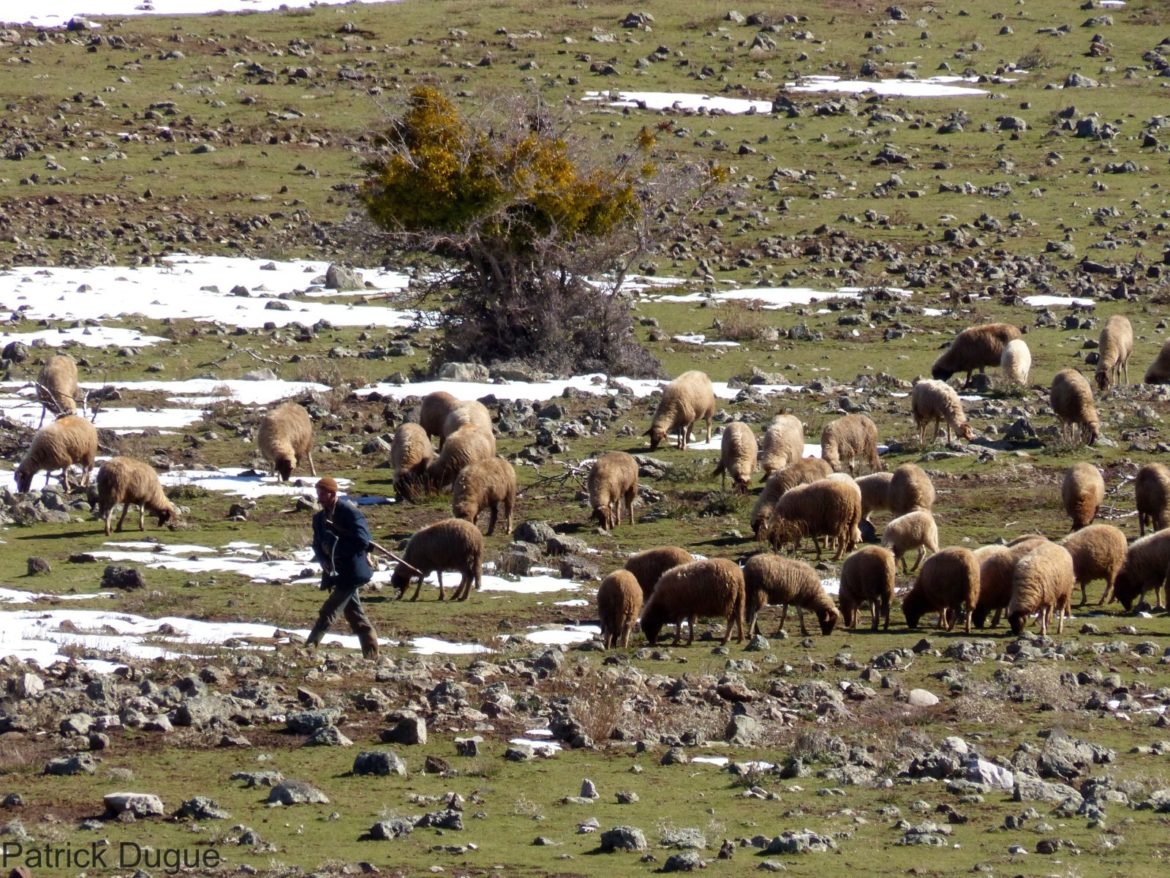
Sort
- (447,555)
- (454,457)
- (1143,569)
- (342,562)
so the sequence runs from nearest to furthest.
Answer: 1. (342,562)
2. (447,555)
3. (1143,569)
4. (454,457)

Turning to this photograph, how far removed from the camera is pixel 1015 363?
30.2 metres

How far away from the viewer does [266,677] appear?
47.1 feet

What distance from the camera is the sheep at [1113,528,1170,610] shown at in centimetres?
1875

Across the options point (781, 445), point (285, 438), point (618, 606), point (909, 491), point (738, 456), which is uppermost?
point (781, 445)

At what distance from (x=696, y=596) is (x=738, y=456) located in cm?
648

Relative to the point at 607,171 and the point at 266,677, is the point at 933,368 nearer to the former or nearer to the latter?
the point at 607,171

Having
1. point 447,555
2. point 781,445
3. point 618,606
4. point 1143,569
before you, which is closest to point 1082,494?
point 1143,569

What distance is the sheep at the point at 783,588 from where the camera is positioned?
1739cm

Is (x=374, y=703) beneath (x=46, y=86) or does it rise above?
beneath

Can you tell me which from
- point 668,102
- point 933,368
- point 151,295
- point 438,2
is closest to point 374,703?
point 933,368

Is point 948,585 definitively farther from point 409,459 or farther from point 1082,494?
point 409,459

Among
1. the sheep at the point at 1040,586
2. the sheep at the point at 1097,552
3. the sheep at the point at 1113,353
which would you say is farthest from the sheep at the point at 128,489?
the sheep at the point at 1113,353

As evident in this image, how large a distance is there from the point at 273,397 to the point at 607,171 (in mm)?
6938

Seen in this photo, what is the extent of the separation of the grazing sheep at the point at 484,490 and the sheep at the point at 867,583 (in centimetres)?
458
